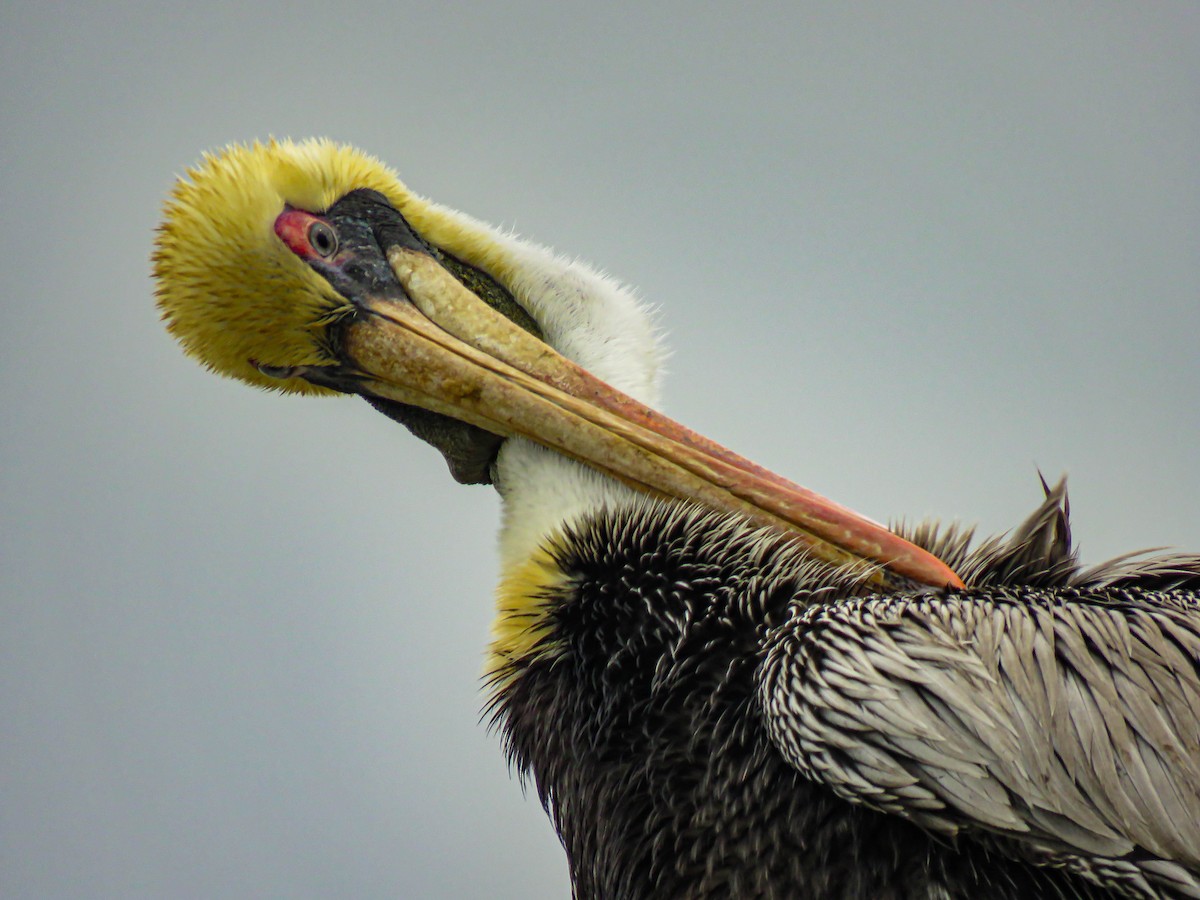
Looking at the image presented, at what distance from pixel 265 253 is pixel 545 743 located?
109 centimetres

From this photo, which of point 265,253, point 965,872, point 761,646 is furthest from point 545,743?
point 265,253

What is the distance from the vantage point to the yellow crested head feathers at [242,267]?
2.11m

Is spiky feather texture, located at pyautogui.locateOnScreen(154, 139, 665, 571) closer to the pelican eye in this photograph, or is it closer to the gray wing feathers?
the pelican eye

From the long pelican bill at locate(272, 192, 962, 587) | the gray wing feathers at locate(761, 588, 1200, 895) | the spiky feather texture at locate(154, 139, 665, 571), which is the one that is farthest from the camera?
the spiky feather texture at locate(154, 139, 665, 571)

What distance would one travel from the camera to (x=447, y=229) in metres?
2.37

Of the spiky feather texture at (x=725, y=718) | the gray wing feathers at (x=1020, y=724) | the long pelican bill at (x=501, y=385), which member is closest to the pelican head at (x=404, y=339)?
the long pelican bill at (x=501, y=385)

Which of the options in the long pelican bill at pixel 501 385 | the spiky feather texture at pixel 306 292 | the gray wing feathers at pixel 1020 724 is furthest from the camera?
the spiky feather texture at pixel 306 292

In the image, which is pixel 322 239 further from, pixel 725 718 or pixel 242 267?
pixel 725 718

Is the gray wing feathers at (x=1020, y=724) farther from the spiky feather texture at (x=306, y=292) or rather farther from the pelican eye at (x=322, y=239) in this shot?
the pelican eye at (x=322, y=239)

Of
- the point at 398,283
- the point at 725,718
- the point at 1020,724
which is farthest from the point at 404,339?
the point at 1020,724

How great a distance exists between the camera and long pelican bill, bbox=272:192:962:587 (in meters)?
1.92

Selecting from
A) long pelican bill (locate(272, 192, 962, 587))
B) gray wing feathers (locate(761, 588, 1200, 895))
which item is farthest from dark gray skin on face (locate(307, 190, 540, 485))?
gray wing feathers (locate(761, 588, 1200, 895))

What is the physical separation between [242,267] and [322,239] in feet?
0.57

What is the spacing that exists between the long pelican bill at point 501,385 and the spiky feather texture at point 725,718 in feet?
0.24
